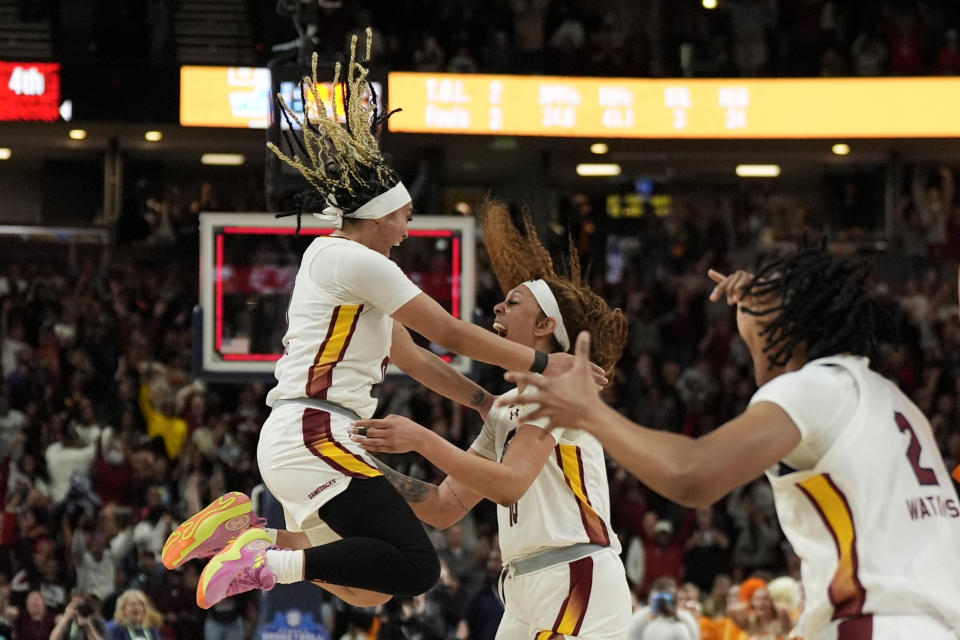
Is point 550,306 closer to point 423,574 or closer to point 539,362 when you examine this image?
point 539,362

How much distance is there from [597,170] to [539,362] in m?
17.3

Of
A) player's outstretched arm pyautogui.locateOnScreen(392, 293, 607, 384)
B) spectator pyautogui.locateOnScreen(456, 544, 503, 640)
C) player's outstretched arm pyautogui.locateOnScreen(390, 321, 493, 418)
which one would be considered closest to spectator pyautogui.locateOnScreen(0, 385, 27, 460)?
spectator pyautogui.locateOnScreen(456, 544, 503, 640)

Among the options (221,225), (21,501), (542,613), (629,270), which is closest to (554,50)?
(629,270)

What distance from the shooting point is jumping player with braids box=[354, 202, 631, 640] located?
204 inches

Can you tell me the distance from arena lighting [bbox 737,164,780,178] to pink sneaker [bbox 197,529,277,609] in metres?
17.6

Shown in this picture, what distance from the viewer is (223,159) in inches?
849

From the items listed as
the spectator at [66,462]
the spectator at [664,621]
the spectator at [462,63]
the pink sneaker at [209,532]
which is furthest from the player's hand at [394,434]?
the spectator at [462,63]

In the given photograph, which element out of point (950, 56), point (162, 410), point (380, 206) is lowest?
point (162, 410)

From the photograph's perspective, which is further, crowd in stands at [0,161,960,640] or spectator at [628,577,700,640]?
crowd in stands at [0,161,960,640]

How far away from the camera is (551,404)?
3.32 metres

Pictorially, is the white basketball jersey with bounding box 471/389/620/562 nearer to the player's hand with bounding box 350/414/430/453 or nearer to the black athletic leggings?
the black athletic leggings

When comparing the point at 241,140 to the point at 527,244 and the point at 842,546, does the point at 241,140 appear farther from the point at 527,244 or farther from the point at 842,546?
the point at 842,546

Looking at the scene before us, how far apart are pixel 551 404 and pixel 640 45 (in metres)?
16.6

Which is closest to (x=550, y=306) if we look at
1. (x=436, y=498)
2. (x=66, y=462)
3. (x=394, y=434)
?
(x=436, y=498)
